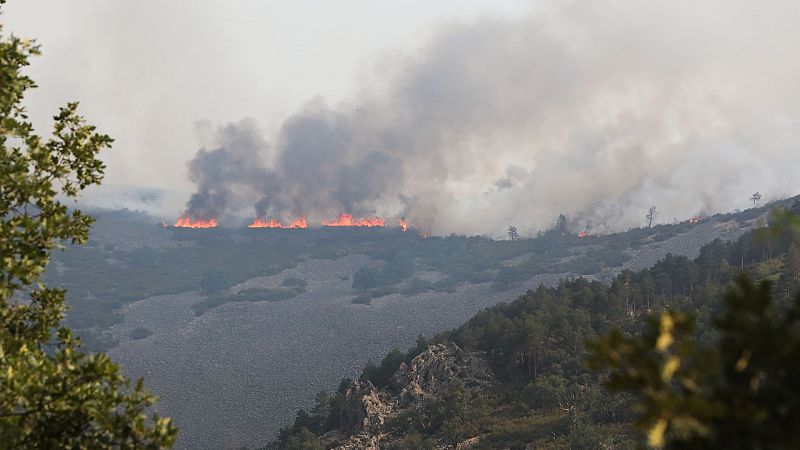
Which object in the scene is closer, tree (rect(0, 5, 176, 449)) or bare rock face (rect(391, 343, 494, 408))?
tree (rect(0, 5, 176, 449))

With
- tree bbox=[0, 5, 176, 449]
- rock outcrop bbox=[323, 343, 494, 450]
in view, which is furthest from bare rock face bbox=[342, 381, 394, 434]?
tree bbox=[0, 5, 176, 449]

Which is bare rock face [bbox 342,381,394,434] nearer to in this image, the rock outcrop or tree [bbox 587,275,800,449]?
the rock outcrop

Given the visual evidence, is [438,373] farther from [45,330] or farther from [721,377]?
[721,377]

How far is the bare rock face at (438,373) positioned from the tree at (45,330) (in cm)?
9541

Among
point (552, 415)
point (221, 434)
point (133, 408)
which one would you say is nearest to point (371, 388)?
point (552, 415)

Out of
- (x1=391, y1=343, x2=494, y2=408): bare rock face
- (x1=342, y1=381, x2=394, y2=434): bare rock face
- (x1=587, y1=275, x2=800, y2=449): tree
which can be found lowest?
A: (x1=342, y1=381, x2=394, y2=434): bare rock face

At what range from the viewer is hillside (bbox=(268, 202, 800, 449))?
82.4 metres

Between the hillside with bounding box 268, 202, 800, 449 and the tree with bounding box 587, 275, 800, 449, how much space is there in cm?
7176

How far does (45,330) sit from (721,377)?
46.0 ft

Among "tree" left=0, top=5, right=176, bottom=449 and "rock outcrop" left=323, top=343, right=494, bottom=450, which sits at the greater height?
"tree" left=0, top=5, right=176, bottom=449

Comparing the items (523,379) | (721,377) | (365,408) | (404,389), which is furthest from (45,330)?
(523,379)

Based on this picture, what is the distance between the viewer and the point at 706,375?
522cm

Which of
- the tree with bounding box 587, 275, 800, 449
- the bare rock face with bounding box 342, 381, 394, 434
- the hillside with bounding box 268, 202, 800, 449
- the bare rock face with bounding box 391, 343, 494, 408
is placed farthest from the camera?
the bare rock face with bounding box 391, 343, 494, 408

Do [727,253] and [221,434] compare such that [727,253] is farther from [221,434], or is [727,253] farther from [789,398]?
[789,398]
